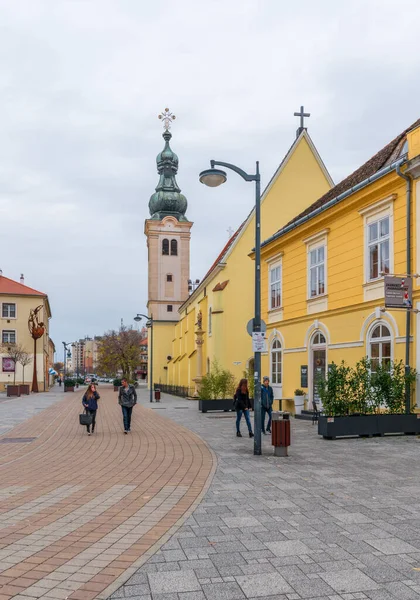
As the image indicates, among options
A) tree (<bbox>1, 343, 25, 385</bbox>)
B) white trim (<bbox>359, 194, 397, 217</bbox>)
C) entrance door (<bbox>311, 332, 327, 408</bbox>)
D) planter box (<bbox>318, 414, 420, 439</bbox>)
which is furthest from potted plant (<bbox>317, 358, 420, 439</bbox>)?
tree (<bbox>1, 343, 25, 385</bbox>)

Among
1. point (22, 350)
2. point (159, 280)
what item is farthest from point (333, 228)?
point (159, 280)

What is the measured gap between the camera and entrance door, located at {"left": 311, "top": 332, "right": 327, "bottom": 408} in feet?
67.3

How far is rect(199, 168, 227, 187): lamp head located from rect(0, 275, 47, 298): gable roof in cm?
5132

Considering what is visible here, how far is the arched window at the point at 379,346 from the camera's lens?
1652 centimetres

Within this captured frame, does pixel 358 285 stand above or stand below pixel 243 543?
above

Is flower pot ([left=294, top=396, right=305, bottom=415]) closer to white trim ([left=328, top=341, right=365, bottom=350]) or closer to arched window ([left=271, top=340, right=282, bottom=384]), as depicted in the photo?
arched window ([left=271, top=340, right=282, bottom=384])

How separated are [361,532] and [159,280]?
208 feet

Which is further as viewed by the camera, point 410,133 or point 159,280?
point 159,280

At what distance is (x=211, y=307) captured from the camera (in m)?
37.6

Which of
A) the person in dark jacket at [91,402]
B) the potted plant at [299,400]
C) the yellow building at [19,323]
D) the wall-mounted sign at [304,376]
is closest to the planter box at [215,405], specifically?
the potted plant at [299,400]

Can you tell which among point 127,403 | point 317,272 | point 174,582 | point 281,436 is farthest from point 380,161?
point 174,582

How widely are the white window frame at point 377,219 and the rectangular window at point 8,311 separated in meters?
49.1

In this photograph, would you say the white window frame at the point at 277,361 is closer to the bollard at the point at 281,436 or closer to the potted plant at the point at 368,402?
the potted plant at the point at 368,402

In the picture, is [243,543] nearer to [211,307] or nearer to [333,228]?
[333,228]
